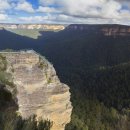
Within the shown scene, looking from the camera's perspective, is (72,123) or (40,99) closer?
(40,99)

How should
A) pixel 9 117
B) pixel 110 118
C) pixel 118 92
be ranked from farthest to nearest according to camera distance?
pixel 118 92
pixel 110 118
pixel 9 117

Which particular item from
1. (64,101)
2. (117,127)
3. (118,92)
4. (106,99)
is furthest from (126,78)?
(64,101)

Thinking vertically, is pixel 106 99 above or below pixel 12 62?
below

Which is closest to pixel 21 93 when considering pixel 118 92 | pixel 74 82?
pixel 118 92

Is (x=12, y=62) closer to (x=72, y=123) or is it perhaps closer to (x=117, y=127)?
(x=72, y=123)

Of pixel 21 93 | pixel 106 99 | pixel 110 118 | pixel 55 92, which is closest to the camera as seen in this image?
pixel 21 93

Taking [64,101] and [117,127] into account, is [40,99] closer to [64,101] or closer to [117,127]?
[64,101]

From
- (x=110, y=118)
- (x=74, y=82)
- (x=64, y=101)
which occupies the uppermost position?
(x=64, y=101)
